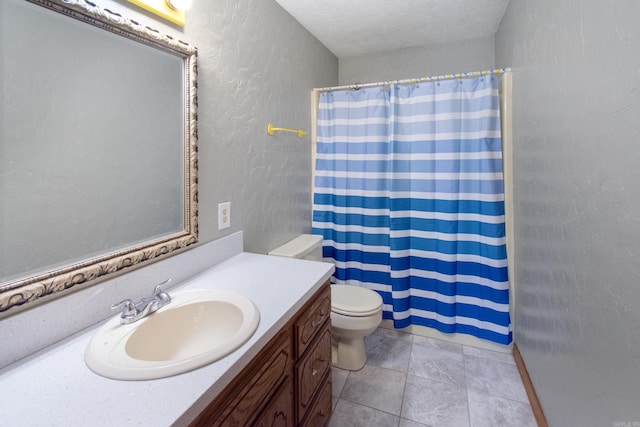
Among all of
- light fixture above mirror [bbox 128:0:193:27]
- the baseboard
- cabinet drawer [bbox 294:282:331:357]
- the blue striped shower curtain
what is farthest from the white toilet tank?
the baseboard

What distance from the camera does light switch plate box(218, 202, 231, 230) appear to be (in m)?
1.41

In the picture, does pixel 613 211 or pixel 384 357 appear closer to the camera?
pixel 613 211

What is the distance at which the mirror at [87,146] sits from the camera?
741mm

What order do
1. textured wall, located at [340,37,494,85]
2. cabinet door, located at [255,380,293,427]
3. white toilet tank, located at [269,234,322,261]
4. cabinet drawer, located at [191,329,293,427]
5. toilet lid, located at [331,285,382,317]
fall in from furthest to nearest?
textured wall, located at [340,37,494,85] → white toilet tank, located at [269,234,322,261] → toilet lid, located at [331,285,382,317] → cabinet door, located at [255,380,293,427] → cabinet drawer, located at [191,329,293,427]

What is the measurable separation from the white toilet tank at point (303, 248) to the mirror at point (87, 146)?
71 cm

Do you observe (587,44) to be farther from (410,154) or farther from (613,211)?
(410,154)

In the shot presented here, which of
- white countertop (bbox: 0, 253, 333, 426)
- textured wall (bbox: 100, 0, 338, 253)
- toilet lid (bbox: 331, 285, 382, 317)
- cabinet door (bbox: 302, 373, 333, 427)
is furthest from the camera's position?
toilet lid (bbox: 331, 285, 382, 317)

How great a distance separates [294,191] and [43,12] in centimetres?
148

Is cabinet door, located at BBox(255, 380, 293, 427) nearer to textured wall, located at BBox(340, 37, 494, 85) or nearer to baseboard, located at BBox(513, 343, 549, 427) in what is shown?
baseboard, located at BBox(513, 343, 549, 427)

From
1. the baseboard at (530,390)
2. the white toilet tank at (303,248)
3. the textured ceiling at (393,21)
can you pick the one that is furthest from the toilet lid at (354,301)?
the textured ceiling at (393,21)

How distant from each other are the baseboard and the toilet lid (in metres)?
0.86

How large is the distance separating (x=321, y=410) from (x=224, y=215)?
99cm

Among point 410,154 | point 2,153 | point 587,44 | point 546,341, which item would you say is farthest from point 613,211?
point 2,153

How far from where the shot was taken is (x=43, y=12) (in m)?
0.79
